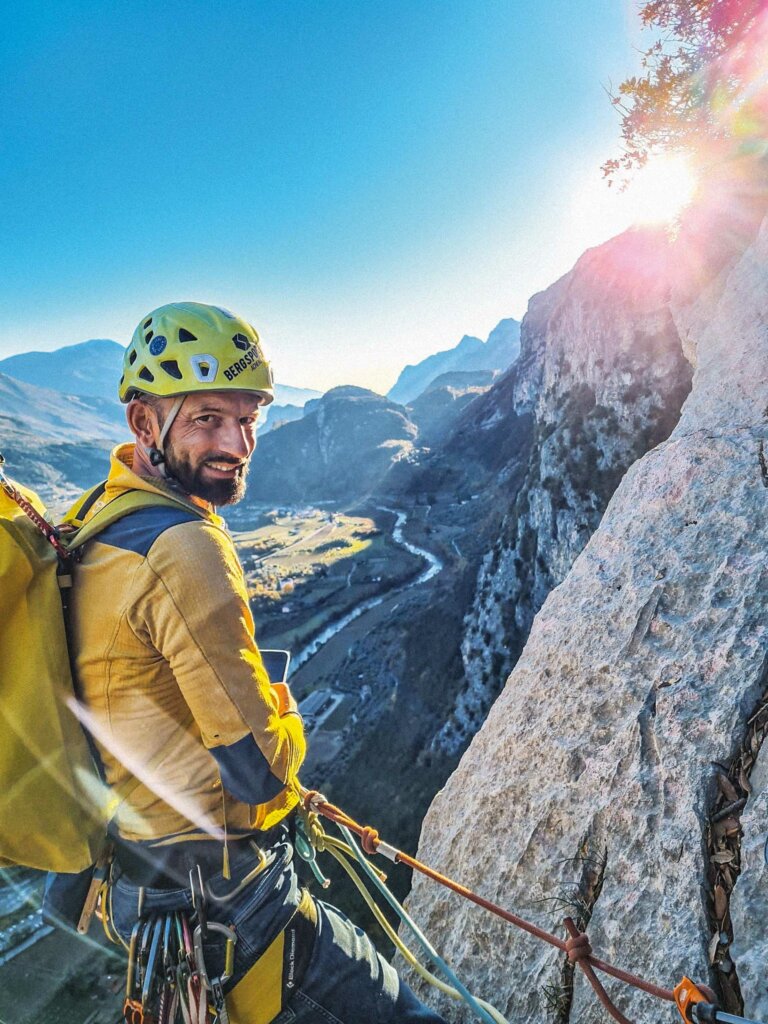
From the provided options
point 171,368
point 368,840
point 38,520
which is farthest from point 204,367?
Answer: point 368,840

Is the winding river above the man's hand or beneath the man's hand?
beneath

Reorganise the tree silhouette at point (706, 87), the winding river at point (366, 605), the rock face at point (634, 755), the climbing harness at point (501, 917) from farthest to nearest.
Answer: the winding river at point (366, 605) < the tree silhouette at point (706, 87) < the rock face at point (634, 755) < the climbing harness at point (501, 917)

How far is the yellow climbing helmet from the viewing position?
3.49m

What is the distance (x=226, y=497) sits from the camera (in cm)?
347

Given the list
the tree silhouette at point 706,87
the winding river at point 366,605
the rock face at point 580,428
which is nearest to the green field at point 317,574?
the winding river at point 366,605

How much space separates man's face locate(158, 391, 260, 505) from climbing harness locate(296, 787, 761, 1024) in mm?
2295

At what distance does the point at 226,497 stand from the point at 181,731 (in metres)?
1.41

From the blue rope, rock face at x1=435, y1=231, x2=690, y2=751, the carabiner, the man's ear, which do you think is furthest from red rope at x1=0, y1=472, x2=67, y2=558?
rock face at x1=435, y1=231, x2=690, y2=751

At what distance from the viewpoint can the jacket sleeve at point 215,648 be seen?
258 cm

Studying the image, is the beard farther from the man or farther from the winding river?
the winding river

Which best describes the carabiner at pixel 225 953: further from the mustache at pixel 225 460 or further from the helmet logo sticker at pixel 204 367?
the helmet logo sticker at pixel 204 367

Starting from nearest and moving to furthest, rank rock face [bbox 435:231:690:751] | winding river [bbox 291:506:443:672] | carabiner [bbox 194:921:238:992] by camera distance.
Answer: carabiner [bbox 194:921:238:992]
rock face [bbox 435:231:690:751]
winding river [bbox 291:506:443:672]

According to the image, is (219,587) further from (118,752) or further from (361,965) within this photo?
(361,965)

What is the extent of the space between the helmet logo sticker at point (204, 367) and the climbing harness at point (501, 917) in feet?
9.74
